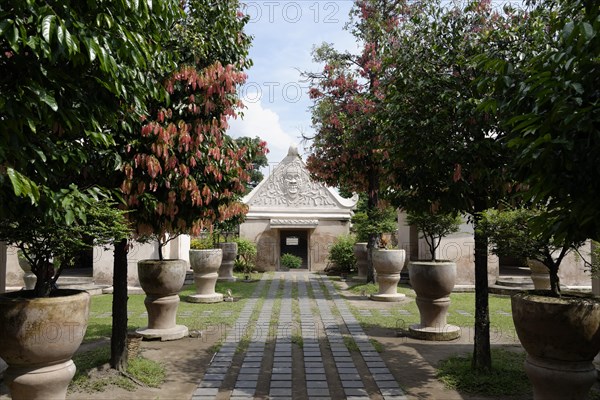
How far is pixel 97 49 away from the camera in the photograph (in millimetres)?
2854

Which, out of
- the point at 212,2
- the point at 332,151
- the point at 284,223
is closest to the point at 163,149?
the point at 212,2

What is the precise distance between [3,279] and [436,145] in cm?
561

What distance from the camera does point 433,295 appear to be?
778 cm

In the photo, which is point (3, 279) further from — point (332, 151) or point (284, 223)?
point (284, 223)

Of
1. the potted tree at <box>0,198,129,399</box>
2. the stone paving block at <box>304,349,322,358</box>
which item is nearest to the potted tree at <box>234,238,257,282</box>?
the stone paving block at <box>304,349,322,358</box>

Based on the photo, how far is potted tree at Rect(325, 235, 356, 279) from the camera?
19672mm

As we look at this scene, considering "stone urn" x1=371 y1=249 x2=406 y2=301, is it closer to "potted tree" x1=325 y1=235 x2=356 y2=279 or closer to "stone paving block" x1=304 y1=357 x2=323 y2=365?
"stone paving block" x1=304 y1=357 x2=323 y2=365

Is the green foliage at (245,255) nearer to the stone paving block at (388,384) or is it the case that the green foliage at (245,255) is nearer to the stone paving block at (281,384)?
the stone paving block at (281,384)

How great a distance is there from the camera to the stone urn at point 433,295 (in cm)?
767

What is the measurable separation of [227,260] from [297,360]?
34.2 feet

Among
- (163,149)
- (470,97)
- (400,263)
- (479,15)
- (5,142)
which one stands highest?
(479,15)

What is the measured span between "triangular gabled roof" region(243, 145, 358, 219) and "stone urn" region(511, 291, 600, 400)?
56.6 ft

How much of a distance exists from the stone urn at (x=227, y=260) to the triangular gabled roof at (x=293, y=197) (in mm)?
4971

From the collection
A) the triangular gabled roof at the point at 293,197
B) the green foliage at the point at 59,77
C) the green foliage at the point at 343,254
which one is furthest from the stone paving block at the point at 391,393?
the triangular gabled roof at the point at 293,197
